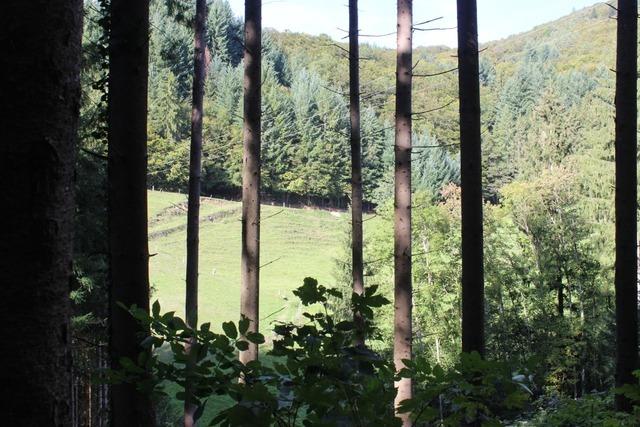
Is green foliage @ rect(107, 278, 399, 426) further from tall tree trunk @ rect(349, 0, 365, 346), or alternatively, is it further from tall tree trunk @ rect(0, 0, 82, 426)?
tall tree trunk @ rect(349, 0, 365, 346)

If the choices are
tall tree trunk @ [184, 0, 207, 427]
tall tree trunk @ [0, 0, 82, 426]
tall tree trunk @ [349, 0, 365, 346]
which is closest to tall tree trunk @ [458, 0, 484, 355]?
tall tree trunk @ [184, 0, 207, 427]

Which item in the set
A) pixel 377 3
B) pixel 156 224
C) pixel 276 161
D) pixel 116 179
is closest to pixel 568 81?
pixel 276 161

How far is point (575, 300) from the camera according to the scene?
78.7ft

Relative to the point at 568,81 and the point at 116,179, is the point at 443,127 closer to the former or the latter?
the point at 568,81

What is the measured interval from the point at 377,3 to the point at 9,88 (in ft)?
51.6

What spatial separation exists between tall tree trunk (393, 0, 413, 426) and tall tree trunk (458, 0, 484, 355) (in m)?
1.44

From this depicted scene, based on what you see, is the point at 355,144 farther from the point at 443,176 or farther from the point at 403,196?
the point at 443,176

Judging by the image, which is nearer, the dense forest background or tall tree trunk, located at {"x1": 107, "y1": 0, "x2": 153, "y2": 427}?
tall tree trunk, located at {"x1": 107, "y1": 0, "x2": 153, "y2": 427}

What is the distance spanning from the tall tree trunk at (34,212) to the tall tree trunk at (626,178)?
23.9 ft

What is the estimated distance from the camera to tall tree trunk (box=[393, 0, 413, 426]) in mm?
7672

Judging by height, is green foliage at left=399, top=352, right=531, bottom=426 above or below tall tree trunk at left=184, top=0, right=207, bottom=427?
below

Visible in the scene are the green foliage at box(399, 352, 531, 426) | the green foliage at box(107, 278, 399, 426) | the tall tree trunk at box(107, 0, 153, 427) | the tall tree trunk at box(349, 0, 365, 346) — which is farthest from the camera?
the tall tree trunk at box(349, 0, 365, 346)

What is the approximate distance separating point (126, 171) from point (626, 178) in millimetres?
6295

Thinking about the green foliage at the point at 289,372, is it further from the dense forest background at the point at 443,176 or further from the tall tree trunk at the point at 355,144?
Result: the tall tree trunk at the point at 355,144
